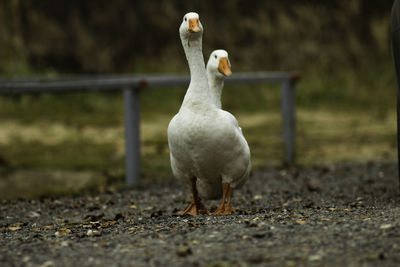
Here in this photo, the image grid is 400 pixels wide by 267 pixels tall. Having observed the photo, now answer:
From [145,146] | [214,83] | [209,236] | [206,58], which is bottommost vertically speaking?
[209,236]

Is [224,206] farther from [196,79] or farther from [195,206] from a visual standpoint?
[196,79]

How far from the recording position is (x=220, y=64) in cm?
501

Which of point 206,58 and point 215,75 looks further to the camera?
point 206,58

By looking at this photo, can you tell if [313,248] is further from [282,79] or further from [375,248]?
[282,79]

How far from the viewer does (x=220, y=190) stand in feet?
16.7

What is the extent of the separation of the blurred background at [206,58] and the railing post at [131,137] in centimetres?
234

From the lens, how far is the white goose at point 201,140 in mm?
4504

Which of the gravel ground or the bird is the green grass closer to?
the gravel ground

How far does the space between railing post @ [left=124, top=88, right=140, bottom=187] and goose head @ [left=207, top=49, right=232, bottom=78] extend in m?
2.32

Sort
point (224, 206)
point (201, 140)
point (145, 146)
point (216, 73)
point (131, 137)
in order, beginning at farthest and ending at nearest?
1. point (145, 146)
2. point (131, 137)
3. point (216, 73)
4. point (224, 206)
5. point (201, 140)

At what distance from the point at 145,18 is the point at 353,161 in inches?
338

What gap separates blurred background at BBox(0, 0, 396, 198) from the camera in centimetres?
1091

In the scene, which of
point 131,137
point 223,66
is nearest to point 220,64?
point 223,66

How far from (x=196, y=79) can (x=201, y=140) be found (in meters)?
0.50
